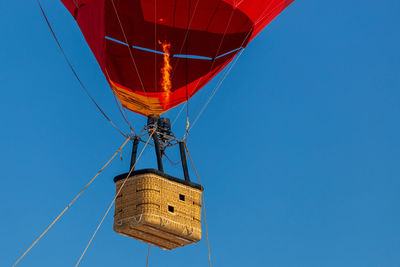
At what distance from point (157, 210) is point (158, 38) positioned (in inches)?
163

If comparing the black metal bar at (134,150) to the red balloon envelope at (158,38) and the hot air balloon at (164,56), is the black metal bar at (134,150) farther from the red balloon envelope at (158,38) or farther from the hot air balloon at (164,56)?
the red balloon envelope at (158,38)

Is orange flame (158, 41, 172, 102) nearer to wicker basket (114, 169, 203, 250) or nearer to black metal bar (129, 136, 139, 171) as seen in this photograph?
black metal bar (129, 136, 139, 171)

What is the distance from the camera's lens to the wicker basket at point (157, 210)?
18.5m

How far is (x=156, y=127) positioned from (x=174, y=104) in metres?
1.44

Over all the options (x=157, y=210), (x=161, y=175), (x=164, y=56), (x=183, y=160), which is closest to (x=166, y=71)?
(x=164, y=56)

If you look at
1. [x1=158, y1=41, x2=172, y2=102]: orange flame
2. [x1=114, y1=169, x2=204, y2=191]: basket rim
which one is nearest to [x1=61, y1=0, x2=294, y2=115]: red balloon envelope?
[x1=158, y1=41, x2=172, y2=102]: orange flame

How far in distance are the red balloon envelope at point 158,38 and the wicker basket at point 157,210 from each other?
2.12 meters

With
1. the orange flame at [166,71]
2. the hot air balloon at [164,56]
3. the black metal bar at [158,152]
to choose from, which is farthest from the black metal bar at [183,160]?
the orange flame at [166,71]

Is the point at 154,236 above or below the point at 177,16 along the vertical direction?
below

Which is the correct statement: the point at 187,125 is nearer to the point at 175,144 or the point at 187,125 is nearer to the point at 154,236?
the point at 175,144

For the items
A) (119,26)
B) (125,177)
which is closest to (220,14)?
(119,26)

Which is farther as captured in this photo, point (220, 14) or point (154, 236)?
point (220, 14)

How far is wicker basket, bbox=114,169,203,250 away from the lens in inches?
730

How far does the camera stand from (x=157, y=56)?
2064 cm
